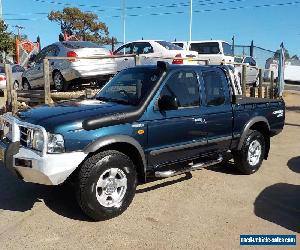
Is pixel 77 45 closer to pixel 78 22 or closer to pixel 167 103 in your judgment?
pixel 167 103

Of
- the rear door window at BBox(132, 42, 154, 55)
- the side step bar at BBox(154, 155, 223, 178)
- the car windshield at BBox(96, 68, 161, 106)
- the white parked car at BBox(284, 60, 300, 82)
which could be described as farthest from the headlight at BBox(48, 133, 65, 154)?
the white parked car at BBox(284, 60, 300, 82)

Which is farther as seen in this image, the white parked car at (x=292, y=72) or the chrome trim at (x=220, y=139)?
the white parked car at (x=292, y=72)

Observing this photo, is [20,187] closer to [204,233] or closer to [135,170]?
[135,170]

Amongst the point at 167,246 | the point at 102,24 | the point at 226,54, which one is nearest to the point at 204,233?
the point at 167,246

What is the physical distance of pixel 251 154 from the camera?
7.18 meters

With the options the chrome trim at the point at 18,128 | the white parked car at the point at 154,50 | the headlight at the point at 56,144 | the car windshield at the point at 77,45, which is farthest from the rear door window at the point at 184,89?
the white parked car at the point at 154,50

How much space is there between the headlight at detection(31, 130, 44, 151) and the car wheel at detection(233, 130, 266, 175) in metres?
3.52

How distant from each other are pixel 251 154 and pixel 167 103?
8.14 ft

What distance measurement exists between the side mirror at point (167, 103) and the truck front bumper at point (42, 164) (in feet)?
4.26

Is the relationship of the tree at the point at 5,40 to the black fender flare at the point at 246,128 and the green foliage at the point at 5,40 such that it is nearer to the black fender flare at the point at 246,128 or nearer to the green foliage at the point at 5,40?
the green foliage at the point at 5,40

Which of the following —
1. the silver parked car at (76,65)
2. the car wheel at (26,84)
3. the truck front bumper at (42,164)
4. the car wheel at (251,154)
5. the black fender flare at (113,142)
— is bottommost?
the car wheel at (251,154)

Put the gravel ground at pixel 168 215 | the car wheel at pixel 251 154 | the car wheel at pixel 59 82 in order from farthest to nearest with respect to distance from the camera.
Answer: the car wheel at pixel 59 82, the car wheel at pixel 251 154, the gravel ground at pixel 168 215

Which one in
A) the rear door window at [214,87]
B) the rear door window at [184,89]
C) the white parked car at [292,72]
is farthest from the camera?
the white parked car at [292,72]

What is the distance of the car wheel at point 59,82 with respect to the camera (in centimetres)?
1227
